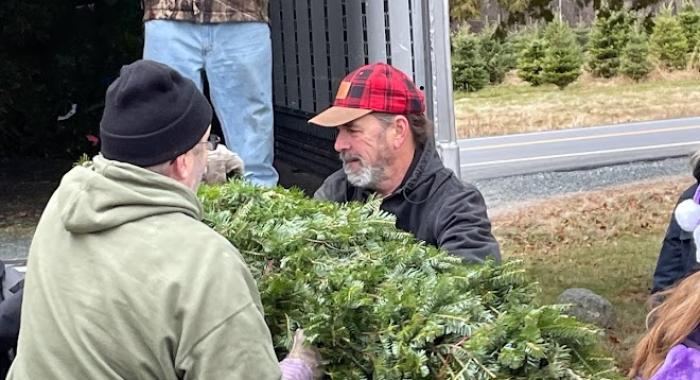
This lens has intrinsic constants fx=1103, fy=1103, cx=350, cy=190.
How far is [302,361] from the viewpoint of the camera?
228 cm

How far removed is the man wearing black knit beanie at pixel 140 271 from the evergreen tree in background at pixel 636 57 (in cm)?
2315

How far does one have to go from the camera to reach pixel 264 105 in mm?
4758


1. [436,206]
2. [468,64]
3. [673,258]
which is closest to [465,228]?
[436,206]

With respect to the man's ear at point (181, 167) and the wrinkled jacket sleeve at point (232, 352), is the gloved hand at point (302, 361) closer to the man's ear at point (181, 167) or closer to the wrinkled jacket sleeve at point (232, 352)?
the wrinkled jacket sleeve at point (232, 352)

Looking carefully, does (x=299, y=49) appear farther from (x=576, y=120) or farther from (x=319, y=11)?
(x=576, y=120)

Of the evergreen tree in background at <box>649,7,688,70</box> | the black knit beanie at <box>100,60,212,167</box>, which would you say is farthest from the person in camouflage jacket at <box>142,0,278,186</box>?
the evergreen tree in background at <box>649,7,688,70</box>

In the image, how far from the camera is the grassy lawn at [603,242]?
731 centimetres

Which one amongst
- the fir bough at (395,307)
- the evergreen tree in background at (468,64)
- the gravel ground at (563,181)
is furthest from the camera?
the evergreen tree in background at (468,64)

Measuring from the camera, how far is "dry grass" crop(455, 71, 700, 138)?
62.2 feet

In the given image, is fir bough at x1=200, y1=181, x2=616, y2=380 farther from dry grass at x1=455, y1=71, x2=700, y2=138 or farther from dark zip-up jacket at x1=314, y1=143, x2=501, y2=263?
dry grass at x1=455, y1=71, x2=700, y2=138

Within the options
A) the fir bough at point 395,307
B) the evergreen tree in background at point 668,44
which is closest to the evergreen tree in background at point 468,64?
the evergreen tree in background at point 668,44

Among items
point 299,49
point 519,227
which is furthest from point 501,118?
point 299,49

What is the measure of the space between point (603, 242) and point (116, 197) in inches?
305

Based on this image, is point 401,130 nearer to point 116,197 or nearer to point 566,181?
point 116,197
